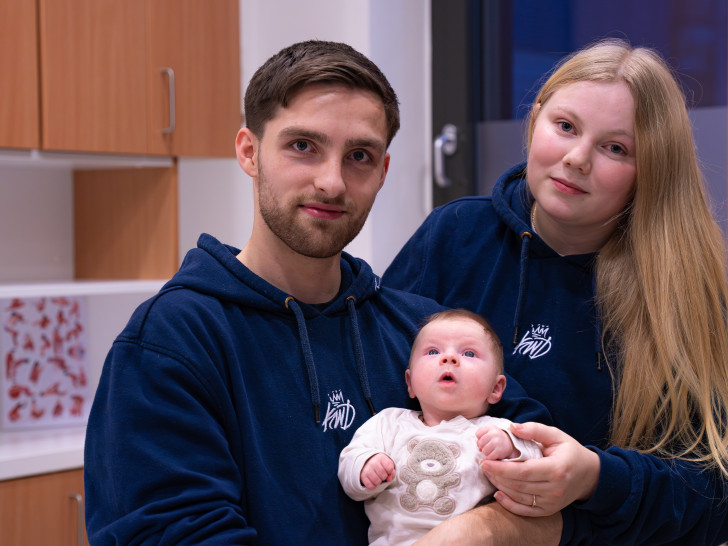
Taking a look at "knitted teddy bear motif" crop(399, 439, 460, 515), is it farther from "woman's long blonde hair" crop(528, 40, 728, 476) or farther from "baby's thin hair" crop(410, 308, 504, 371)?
"woman's long blonde hair" crop(528, 40, 728, 476)

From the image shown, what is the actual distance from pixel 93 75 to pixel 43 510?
1.24 metres

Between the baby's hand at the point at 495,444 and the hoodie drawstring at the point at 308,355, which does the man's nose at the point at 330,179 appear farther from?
the baby's hand at the point at 495,444

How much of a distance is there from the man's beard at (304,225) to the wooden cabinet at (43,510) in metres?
1.27

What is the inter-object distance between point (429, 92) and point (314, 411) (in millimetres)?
2322

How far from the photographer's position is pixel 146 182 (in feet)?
9.35

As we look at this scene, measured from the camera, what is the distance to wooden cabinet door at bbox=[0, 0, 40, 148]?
2389 millimetres

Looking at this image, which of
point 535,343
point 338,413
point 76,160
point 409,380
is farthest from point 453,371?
point 76,160

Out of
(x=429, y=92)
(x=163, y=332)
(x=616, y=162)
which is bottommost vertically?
(x=163, y=332)

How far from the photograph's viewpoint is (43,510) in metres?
2.38

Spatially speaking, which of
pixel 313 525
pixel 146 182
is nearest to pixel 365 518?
pixel 313 525

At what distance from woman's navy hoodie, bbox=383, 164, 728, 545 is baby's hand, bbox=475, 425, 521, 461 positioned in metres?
0.23

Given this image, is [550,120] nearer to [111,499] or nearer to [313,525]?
[313,525]

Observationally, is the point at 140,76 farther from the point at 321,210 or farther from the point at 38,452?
the point at 321,210

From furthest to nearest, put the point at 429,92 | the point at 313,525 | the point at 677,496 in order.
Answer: the point at 429,92 → the point at 677,496 → the point at 313,525
